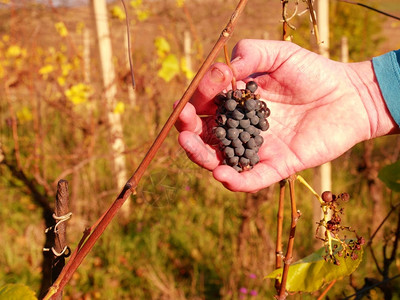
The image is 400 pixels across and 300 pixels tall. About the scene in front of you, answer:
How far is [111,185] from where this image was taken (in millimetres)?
3621

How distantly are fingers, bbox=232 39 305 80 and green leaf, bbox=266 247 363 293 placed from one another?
50 centimetres

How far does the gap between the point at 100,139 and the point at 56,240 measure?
3.31 metres

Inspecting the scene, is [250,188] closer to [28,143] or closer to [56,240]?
[56,240]

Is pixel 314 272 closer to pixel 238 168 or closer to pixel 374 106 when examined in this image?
pixel 238 168

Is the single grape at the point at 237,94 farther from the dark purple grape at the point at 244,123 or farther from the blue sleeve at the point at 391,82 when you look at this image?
the blue sleeve at the point at 391,82

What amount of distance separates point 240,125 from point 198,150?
4.7 inches

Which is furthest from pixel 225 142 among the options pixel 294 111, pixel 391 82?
pixel 391 82

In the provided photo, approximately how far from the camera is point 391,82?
1.30 meters

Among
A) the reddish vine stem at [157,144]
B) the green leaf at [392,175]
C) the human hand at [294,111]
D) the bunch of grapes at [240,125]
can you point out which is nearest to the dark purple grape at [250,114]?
the bunch of grapes at [240,125]

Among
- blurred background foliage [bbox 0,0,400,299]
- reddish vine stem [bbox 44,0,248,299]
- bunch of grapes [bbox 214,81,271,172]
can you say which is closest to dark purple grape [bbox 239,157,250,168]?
bunch of grapes [bbox 214,81,271,172]

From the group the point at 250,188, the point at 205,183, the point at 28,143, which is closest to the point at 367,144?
the point at 205,183

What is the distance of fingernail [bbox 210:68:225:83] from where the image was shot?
93 cm

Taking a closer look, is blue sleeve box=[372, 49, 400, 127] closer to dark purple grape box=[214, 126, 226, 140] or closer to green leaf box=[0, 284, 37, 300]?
dark purple grape box=[214, 126, 226, 140]

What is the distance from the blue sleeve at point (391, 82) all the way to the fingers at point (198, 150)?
593 mm
